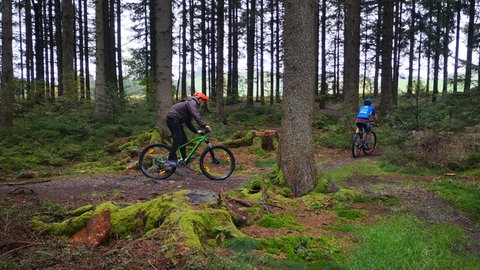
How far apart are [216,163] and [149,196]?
2.42 m

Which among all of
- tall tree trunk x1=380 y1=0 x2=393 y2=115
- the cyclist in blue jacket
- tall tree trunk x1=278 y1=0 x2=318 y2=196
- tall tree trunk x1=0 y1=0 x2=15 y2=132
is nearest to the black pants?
tall tree trunk x1=278 y1=0 x2=318 y2=196

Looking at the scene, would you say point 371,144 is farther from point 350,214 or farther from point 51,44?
point 51,44

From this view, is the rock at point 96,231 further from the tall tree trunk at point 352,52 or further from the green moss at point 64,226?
the tall tree trunk at point 352,52

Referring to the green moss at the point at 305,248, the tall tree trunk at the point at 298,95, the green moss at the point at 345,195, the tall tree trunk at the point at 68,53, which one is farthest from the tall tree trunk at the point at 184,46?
the green moss at the point at 305,248

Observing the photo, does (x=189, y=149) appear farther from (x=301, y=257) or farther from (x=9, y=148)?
(x=9, y=148)

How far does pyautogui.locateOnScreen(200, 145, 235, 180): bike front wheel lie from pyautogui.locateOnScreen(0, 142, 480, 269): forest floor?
0.73 ft

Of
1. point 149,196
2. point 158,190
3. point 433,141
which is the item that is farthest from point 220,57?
point 149,196

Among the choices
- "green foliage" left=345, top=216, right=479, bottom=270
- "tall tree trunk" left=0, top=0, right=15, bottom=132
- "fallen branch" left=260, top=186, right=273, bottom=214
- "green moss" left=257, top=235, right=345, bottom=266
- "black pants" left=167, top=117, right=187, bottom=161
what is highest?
"tall tree trunk" left=0, top=0, right=15, bottom=132

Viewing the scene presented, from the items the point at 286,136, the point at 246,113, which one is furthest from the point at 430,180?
the point at 246,113

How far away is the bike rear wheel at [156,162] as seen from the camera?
836 centimetres

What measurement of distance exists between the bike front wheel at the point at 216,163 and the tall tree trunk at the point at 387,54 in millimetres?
12751

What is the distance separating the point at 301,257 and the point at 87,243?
2433mm

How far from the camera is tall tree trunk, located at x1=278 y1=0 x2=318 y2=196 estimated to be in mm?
6383

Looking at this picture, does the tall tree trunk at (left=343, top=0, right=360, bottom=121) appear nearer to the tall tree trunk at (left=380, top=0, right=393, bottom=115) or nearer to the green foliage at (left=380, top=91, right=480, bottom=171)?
the tall tree trunk at (left=380, top=0, right=393, bottom=115)
